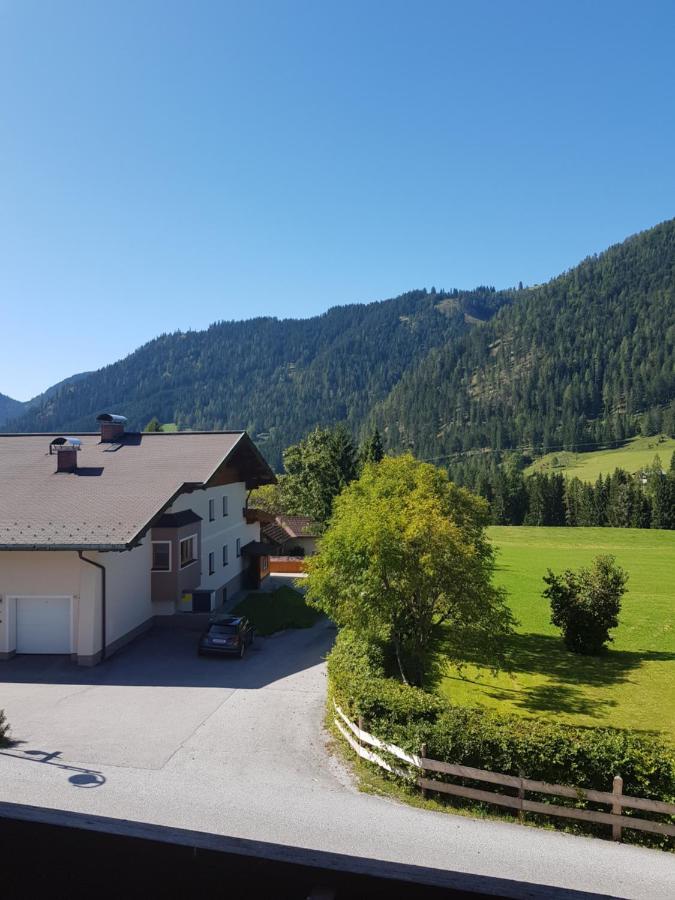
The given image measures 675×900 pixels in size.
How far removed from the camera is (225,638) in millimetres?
25453

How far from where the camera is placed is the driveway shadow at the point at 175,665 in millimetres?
22141

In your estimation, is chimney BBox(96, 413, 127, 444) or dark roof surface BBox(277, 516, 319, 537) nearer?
chimney BBox(96, 413, 127, 444)

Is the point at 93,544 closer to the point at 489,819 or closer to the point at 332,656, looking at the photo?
the point at 332,656

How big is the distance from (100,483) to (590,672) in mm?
23286

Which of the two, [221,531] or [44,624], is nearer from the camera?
[44,624]

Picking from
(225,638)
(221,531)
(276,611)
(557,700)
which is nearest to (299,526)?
(221,531)

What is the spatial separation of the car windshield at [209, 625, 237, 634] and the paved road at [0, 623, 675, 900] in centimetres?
131

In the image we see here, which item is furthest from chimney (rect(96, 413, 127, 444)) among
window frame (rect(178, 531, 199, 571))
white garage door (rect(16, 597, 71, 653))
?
white garage door (rect(16, 597, 71, 653))

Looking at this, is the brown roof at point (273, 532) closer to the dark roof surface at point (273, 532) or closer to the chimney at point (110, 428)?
the dark roof surface at point (273, 532)

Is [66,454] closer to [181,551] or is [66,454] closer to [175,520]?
[175,520]

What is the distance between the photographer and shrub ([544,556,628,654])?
98.1 feet

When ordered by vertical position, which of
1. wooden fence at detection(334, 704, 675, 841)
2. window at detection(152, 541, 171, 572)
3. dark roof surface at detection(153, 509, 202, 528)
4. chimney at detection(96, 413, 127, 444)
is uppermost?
chimney at detection(96, 413, 127, 444)

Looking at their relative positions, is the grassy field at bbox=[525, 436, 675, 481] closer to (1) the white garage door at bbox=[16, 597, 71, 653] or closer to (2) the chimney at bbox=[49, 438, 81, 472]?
(2) the chimney at bbox=[49, 438, 81, 472]

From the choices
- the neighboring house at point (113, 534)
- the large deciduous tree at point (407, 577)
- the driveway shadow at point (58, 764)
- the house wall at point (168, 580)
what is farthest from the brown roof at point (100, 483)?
the driveway shadow at point (58, 764)
